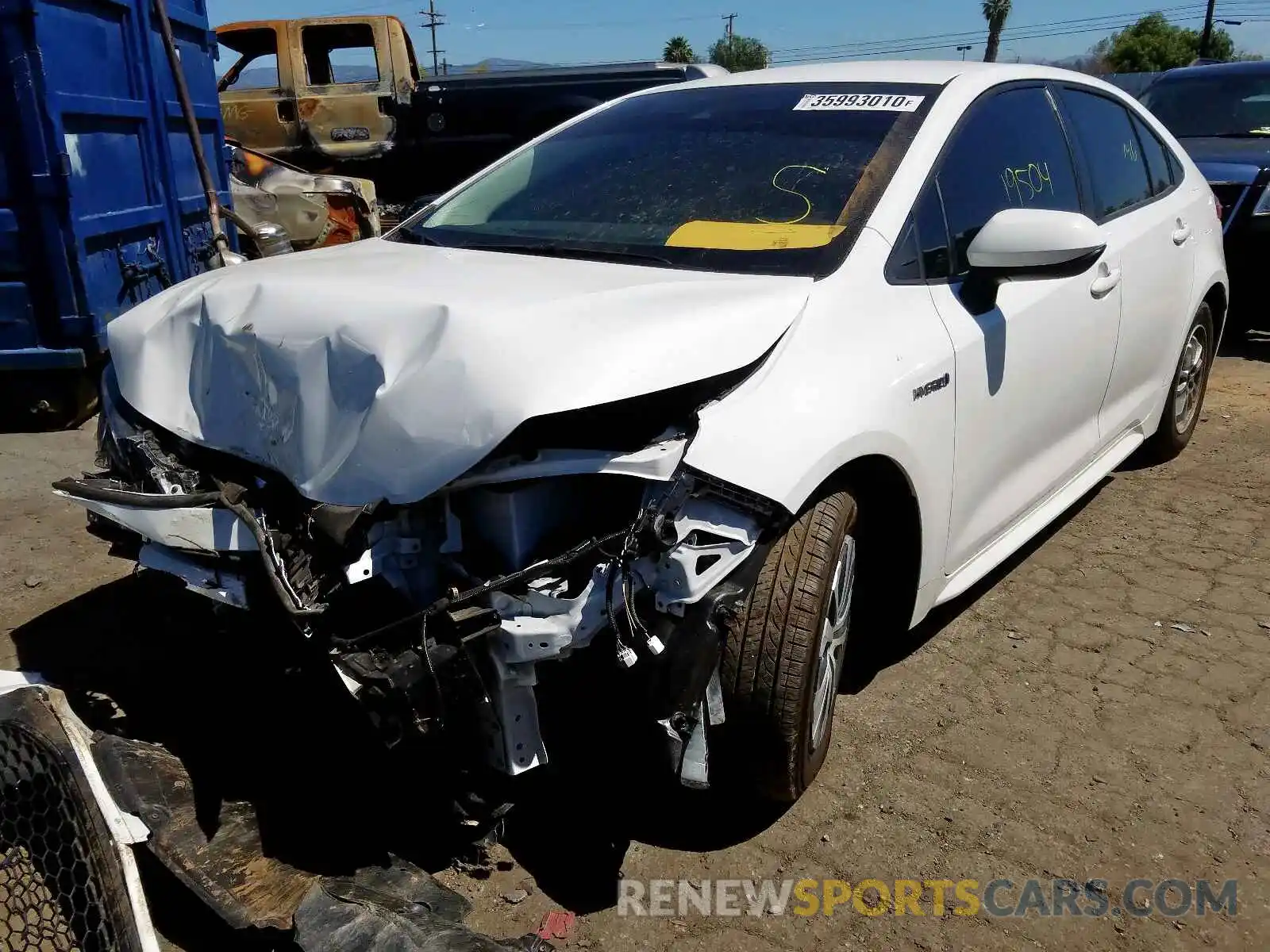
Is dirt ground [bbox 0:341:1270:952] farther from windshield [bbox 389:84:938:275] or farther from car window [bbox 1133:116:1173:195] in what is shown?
car window [bbox 1133:116:1173:195]

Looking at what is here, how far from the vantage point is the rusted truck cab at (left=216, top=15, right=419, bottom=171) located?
10141mm

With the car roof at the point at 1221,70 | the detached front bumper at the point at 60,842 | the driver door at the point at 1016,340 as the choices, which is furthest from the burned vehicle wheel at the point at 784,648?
the car roof at the point at 1221,70

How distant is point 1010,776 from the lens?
276cm

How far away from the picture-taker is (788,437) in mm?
2197

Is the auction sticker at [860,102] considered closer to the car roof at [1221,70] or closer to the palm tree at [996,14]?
the car roof at [1221,70]

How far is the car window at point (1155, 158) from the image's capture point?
A: 4270 mm

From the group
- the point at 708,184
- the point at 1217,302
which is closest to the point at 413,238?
the point at 708,184

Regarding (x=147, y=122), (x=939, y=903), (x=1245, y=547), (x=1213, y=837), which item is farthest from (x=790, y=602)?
(x=147, y=122)

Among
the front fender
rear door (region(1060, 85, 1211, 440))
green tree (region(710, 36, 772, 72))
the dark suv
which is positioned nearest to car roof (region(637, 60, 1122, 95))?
rear door (region(1060, 85, 1211, 440))

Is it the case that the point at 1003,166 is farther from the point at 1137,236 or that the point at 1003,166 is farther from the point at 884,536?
the point at 884,536

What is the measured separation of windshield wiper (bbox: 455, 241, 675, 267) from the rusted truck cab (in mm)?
7843

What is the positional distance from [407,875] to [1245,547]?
3544mm

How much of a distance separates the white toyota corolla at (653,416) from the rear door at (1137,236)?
1.46ft

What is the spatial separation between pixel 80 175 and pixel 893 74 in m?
4.05
